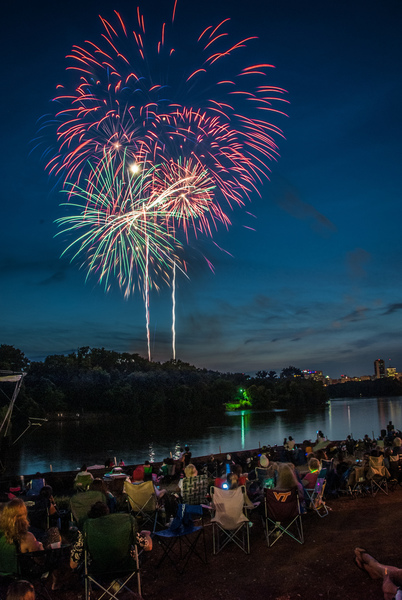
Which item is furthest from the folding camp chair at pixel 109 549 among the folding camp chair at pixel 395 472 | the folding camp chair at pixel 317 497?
the folding camp chair at pixel 395 472

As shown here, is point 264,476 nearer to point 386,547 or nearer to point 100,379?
point 386,547

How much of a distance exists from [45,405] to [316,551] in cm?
6508

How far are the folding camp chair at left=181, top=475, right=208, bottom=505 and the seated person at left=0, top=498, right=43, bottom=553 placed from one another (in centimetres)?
310

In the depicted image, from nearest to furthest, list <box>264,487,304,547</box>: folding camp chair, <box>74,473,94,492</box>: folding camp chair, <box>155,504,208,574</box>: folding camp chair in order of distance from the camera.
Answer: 1. <box>155,504,208,574</box>: folding camp chair
2. <box>264,487,304,547</box>: folding camp chair
3. <box>74,473,94,492</box>: folding camp chair

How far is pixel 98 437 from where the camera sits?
47.4m

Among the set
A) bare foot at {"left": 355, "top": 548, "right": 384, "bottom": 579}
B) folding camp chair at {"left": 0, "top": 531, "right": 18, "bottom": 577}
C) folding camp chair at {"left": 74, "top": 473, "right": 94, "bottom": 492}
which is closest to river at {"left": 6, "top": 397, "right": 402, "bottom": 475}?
folding camp chair at {"left": 74, "top": 473, "right": 94, "bottom": 492}

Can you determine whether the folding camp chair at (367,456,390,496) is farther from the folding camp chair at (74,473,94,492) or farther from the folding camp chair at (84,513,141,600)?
the folding camp chair at (84,513,141,600)

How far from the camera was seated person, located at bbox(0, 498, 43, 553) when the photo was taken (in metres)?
4.10

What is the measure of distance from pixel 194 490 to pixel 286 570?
2264mm

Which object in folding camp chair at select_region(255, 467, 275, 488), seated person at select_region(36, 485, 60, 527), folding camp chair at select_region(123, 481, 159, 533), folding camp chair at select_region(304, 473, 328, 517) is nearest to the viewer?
seated person at select_region(36, 485, 60, 527)

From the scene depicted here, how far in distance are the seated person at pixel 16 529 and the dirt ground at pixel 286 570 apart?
23.5 inches

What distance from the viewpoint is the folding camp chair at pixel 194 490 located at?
6926mm

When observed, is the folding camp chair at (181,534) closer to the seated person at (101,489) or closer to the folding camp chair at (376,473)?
the seated person at (101,489)

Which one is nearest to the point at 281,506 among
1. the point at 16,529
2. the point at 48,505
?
the point at 48,505
